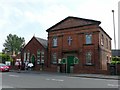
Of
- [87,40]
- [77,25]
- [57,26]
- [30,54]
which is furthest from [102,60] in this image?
[30,54]

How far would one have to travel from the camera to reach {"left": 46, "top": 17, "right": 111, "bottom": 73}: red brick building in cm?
3153

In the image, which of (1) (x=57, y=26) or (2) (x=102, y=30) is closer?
(2) (x=102, y=30)

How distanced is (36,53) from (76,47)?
27.4 ft

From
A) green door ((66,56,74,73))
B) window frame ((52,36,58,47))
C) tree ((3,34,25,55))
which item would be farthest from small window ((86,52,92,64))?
tree ((3,34,25,55))

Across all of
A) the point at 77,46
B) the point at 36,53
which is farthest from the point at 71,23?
the point at 36,53

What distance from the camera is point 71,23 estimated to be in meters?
34.9

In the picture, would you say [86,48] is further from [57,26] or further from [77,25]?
[57,26]

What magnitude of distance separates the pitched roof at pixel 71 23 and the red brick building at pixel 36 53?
3.11m

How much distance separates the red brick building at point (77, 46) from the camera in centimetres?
3153

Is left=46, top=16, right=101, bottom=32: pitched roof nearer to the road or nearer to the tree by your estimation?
the road

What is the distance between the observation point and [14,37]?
107 meters

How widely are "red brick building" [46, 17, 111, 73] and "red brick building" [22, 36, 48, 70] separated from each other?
124cm

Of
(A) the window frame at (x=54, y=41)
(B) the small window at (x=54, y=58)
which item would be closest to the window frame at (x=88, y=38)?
(A) the window frame at (x=54, y=41)

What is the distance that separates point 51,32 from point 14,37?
72.9m
